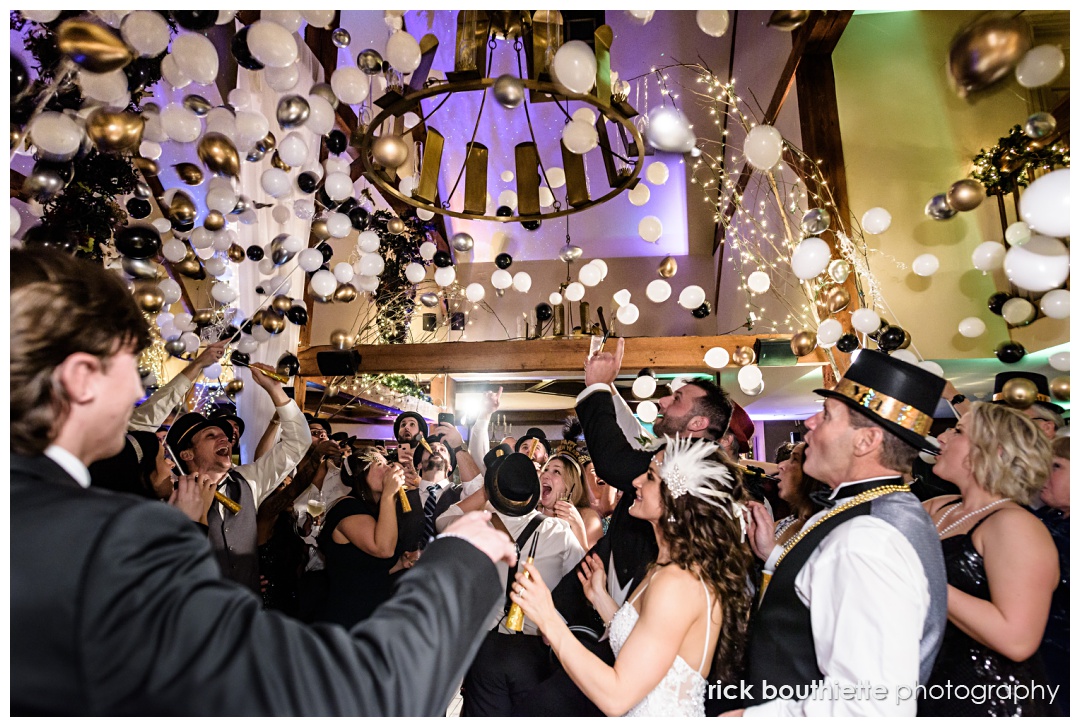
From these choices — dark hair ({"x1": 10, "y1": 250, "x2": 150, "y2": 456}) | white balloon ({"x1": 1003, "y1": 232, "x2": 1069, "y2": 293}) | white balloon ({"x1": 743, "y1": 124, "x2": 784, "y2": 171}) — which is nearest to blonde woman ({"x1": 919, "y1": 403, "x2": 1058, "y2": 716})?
white balloon ({"x1": 1003, "y1": 232, "x2": 1069, "y2": 293})

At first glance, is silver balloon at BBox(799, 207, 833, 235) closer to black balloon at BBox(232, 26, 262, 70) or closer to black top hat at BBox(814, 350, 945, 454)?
black top hat at BBox(814, 350, 945, 454)

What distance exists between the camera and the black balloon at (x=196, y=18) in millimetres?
1893

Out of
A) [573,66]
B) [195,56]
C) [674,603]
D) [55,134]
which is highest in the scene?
[195,56]

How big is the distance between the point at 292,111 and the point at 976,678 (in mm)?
2723

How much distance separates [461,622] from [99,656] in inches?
18.1

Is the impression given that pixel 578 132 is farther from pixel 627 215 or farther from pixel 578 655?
pixel 627 215

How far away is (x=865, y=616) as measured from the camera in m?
1.27

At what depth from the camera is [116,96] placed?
1.94 m

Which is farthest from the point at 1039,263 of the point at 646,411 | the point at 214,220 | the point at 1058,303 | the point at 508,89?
the point at 646,411

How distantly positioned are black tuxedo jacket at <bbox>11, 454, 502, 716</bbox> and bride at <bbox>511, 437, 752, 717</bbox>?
73 cm

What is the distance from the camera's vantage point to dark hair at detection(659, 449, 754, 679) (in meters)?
1.68

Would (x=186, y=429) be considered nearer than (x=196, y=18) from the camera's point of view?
No

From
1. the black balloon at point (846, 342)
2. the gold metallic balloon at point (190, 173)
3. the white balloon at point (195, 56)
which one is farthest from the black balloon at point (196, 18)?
the black balloon at point (846, 342)

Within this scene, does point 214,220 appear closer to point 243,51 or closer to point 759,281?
point 243,51
